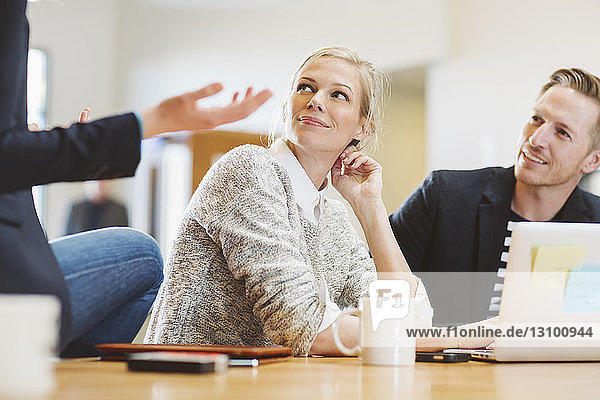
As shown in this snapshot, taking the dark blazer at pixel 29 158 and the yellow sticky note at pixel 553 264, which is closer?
the dark blazer at pixel 29 158

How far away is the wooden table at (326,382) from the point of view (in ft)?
2.63

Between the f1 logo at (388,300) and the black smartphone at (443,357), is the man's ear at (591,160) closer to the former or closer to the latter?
the black smartphone at (443,357)

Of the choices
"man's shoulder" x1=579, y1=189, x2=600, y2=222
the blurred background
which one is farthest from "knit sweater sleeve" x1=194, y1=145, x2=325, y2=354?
the blurred background

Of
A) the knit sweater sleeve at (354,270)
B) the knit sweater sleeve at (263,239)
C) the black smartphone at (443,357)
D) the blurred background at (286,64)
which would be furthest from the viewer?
the blurred background at (286,64)

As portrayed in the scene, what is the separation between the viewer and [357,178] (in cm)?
194

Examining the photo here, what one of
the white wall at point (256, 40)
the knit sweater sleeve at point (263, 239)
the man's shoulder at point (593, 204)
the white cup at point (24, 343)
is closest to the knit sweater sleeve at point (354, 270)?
the knit sweater sleeve at point (263, 239)

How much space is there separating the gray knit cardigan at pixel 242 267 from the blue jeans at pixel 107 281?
0.06 meters

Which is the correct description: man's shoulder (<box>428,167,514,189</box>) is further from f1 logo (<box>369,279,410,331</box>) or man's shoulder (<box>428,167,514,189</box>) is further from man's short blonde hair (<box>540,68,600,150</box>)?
f1 logo (<box>369,279,410,331</box>)

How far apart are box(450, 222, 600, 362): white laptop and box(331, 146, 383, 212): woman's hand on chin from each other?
1.87 feet

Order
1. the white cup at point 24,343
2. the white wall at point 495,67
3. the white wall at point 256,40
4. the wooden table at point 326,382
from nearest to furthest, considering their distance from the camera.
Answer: the white cup at point 24,343 < the wooden table at point 326,382 < the white wall at point 495,67 < the white wall at point 256,40

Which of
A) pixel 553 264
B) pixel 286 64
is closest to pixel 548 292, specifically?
pixel 553 264

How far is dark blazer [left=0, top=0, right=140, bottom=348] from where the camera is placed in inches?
36.5

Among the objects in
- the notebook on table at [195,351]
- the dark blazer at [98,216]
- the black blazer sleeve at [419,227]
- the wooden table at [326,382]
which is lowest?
the dark blazer at [98,216]

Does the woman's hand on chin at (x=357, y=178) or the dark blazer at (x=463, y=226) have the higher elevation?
the woman's hand on chin at (x=357, y=178)
